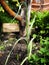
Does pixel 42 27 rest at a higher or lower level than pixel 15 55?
higher

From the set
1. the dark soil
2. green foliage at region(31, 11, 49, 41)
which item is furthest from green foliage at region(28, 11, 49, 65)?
the dark soil

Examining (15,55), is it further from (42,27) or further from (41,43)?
(42,27)

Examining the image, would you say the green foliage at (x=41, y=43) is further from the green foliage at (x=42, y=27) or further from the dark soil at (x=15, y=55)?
the dark soil at (x=15, y=55)

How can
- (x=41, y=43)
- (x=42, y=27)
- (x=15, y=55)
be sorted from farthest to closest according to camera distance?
1. (x=42, y=27)
2. (x=15, y=55)
3. (x=41, y=43)

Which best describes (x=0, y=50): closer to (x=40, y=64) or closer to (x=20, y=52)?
(x=20, y=52)

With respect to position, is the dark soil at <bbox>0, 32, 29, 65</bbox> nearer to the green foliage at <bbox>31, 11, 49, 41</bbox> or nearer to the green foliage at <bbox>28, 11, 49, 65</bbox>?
the green foliage at <bbox>28, 11, 49, 65</bbox>

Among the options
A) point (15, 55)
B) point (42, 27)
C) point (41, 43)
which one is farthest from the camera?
point (42, 27)

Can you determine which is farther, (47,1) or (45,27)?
(47,1)

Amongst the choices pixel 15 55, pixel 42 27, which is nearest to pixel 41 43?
pixel 15 55

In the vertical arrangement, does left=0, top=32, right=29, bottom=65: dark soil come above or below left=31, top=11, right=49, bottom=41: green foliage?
below

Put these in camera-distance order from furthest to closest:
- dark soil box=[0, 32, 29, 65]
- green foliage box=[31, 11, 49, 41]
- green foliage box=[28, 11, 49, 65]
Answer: green foliage box=[31, 11, 49, 41], dark soil box=[0, 32, 29, 65], green foliage box=[28, 11, 49, 65]

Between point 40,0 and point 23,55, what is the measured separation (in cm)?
465

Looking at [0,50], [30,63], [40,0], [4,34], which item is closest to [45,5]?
[40,0]

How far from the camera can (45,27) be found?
5.86 metres
